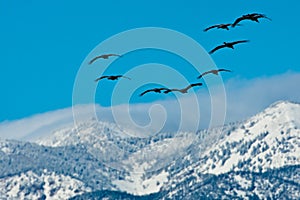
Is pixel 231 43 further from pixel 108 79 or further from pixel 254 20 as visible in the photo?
pixel 108 79

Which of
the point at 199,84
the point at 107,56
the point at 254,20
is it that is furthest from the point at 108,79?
the point at 254,20

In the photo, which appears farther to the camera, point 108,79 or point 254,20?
point 108,79

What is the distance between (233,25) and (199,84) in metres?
4.70

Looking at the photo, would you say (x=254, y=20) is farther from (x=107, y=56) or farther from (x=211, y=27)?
(x=107, y=56)

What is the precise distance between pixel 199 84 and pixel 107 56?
7.39 m

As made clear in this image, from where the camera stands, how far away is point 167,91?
2990 inches

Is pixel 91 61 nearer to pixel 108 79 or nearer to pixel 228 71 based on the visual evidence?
pixel 108 79

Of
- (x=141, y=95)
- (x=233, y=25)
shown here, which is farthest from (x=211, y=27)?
(x=141, y=95)

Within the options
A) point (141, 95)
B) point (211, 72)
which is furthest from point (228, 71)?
point (141, 95)

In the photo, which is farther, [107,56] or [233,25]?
[107,56]

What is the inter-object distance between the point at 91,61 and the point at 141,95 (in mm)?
4454

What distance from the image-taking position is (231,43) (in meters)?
72.8

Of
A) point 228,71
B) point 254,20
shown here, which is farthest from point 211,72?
point 254,20

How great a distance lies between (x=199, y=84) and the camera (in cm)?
7288
